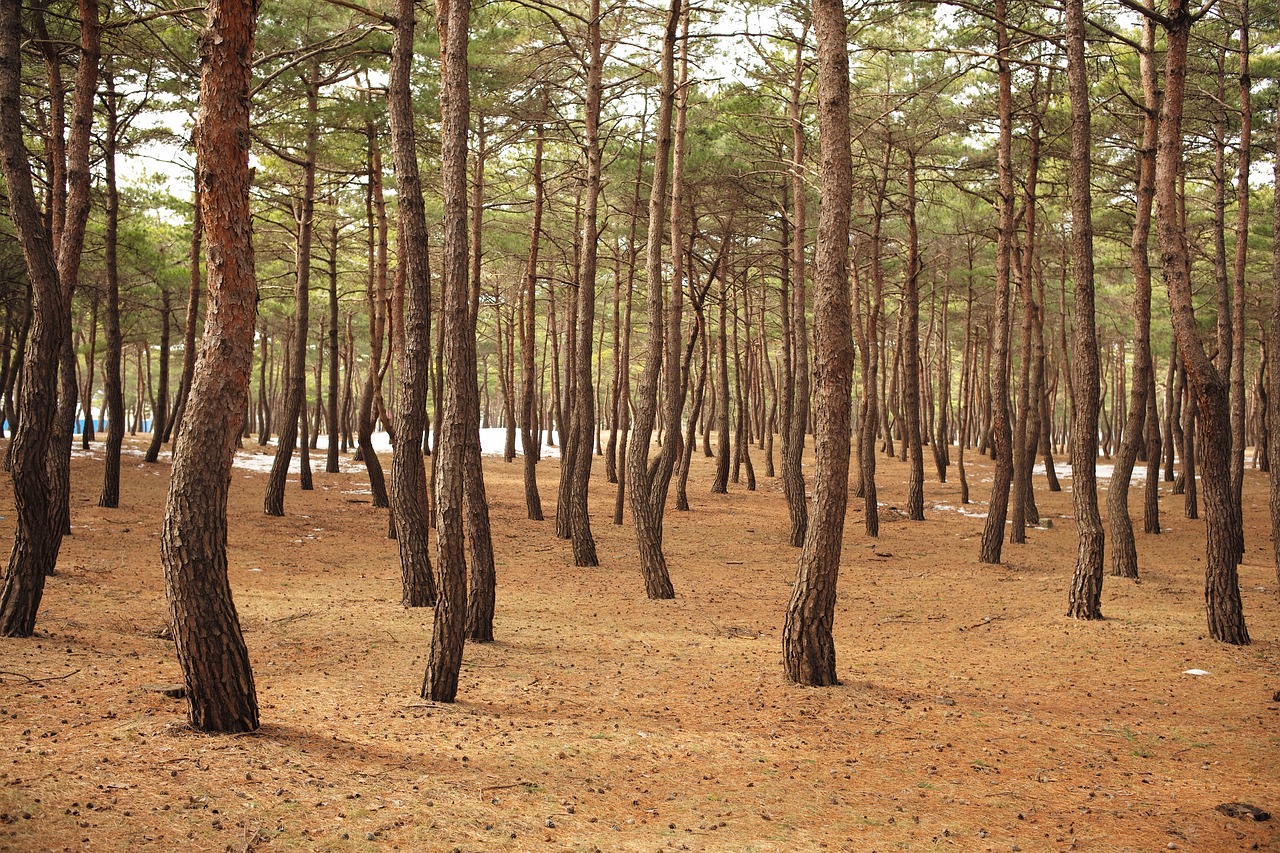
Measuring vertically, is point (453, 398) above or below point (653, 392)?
below

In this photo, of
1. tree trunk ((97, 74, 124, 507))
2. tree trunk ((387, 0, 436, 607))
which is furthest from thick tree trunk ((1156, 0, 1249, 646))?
tree trunk ((97, 74, 124, 507))

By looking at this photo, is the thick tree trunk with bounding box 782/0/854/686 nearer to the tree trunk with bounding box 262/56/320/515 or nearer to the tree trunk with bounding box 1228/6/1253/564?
the tree trunk with bounding box 1228/6/1253/564

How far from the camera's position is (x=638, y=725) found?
20.0 feet

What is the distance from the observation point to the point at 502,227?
67.5ft

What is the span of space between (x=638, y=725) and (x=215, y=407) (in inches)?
136

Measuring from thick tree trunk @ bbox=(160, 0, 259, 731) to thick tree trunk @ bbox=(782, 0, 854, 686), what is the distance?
4.25m

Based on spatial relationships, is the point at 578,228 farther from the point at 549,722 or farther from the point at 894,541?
the point at 549,722

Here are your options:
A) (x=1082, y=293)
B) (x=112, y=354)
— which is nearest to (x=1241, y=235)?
(x=1082, y=293)

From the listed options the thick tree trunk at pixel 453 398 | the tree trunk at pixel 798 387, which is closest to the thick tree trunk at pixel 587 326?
the tree trunk at pixel 798 387

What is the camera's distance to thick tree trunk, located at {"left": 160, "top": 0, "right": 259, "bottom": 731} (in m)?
4.86

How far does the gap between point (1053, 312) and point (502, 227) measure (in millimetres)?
28658

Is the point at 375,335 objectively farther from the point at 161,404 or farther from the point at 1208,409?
the point at 1208,409

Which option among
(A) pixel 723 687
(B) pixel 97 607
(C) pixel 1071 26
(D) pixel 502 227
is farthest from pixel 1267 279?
(B) pixel 97 607

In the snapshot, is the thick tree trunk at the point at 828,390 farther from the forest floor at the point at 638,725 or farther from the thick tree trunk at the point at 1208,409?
the thick tree trunk at the point at 1208,409
